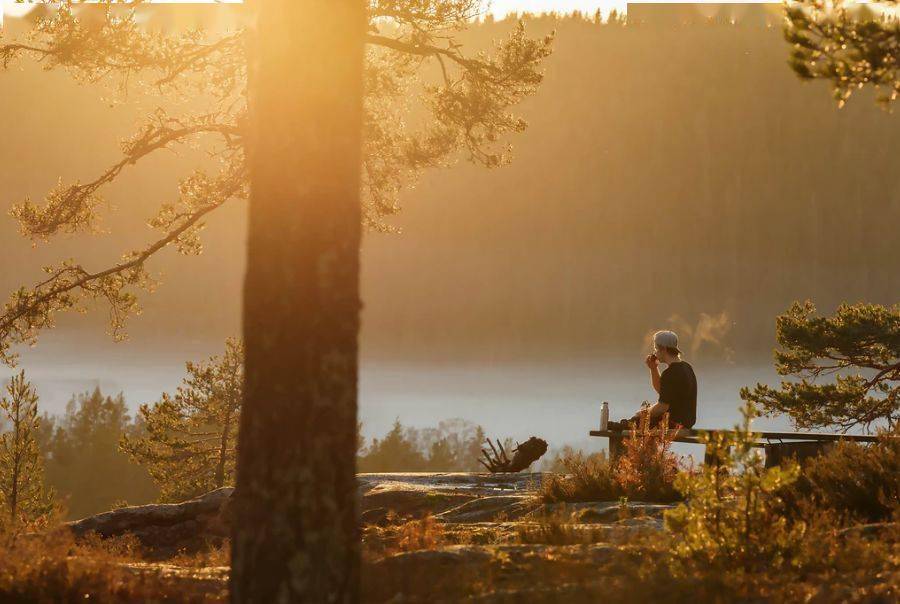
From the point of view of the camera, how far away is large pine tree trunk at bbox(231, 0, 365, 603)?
16.4 feet

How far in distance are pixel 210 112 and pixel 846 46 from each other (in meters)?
10.9

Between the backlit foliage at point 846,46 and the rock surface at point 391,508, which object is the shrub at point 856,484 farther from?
the backlit foliage at point 846,46

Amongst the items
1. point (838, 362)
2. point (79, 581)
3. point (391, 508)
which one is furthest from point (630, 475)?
point (838, 362)

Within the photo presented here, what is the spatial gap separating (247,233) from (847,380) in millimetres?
19167

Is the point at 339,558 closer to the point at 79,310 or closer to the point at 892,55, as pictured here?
the point at 892,55

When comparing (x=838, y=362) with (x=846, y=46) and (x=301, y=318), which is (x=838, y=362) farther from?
(x=301, y=318)

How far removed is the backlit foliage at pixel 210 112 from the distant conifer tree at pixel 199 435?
2615cm

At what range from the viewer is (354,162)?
5371 mm

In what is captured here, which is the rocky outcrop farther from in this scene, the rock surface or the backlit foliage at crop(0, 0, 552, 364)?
the backlit foliage at crop(0, 0, 552, 364)

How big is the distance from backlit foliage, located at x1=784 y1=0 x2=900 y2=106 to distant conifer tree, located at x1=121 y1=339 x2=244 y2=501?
117 feet

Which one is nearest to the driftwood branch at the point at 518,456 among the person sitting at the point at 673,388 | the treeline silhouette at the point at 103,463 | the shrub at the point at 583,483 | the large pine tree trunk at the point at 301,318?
the person sitting at the point at 673,388

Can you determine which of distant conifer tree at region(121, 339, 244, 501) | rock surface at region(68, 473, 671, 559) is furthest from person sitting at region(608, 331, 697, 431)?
distant conifer tree at region(121, 339, 244, 501)

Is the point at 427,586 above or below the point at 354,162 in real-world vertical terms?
below

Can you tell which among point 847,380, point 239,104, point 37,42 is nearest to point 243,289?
point 37,42
